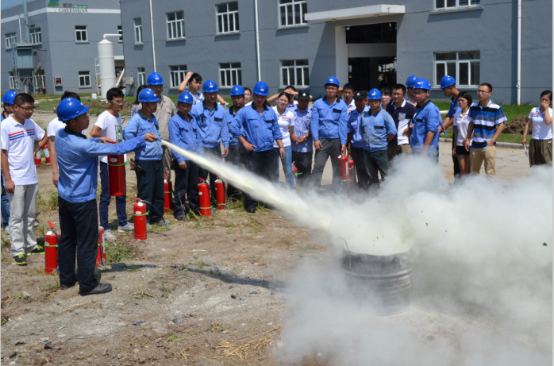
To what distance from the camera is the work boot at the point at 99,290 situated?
615 cm

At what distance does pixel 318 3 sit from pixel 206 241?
2414 centimetres

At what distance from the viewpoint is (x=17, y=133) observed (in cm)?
719

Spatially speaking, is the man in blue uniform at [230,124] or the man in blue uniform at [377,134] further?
the man in blue uniform at [230,124]

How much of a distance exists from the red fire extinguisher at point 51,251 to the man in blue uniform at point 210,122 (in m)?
3.39

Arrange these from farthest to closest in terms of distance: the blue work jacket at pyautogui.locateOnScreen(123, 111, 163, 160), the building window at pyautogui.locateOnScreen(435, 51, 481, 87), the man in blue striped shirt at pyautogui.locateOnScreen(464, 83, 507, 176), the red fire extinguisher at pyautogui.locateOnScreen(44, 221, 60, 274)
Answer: the building window at pyautogui.locateOnScreen(435, 51, 481, 87) < the man in blue striped shirt at pyautogui.locateOnScreen(464, 83, 507, 176) < the blue work jacket at pyautogui.locateOnScreen(123, 111, 163, 160) < the red fire extinguisher at pyautogui.locateOnScreen(44, 221, 60, 274)

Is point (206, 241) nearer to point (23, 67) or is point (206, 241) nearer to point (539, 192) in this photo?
point (539, 192)

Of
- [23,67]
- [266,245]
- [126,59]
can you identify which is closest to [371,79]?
[126,59]

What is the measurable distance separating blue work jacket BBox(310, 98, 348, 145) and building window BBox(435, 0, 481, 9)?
16823mm

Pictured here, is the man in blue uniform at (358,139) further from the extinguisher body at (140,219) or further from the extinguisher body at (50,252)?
the extinguisher body at (50,252)

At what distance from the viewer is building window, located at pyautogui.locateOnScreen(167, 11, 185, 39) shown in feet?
127

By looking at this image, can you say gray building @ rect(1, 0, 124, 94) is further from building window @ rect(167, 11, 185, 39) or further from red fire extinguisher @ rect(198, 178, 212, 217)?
red fire extinguisher @ rect(198, 178, 212, 217)

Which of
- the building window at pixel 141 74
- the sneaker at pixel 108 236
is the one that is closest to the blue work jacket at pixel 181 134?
the sneaker at pixel 108 236

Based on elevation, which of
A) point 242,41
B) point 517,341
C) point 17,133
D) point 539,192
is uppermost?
point 242,41

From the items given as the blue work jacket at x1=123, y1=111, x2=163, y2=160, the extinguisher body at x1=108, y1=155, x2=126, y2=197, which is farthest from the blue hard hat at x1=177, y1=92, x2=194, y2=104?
the extinguisher body at x1=108, y1=155, x2=126, y2=197
